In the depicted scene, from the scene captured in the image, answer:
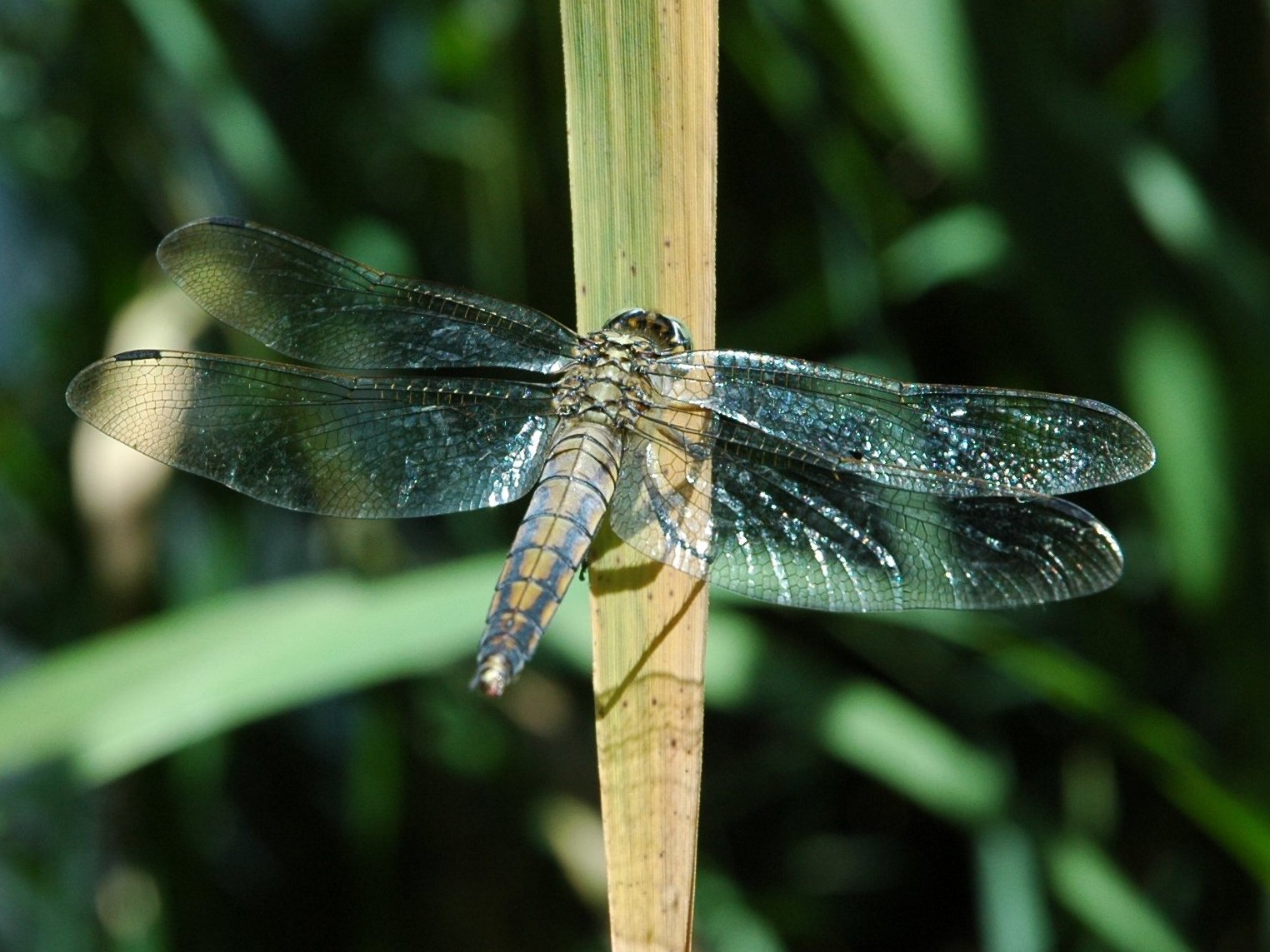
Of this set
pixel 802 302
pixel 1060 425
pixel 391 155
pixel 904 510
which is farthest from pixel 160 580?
pixel 1060 425

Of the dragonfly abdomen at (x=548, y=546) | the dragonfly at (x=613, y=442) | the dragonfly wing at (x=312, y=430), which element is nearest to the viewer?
the dragonfly abdomen at (x=548, y=546)

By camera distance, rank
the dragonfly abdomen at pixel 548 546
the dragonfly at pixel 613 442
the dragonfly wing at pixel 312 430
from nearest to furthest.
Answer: the dragonfly abdomen at pixel 548 546 < the dragonfly at pixel 613 442 < the dragonfly wing at pixel 312 430

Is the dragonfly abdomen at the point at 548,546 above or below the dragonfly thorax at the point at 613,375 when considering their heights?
below

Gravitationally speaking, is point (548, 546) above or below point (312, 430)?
below

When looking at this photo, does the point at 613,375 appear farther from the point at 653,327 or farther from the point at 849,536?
the point at 849,536

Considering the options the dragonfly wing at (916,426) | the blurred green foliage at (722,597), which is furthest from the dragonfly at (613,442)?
the blurred green foliage at (722,597)

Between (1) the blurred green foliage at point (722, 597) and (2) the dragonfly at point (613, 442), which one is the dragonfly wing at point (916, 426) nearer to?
(2) the dragonfly at point (613, 442)

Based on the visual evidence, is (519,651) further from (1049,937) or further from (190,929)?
(190,929)

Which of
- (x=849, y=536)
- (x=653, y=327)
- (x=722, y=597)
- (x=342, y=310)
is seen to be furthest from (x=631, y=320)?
(x=722, y=597)
